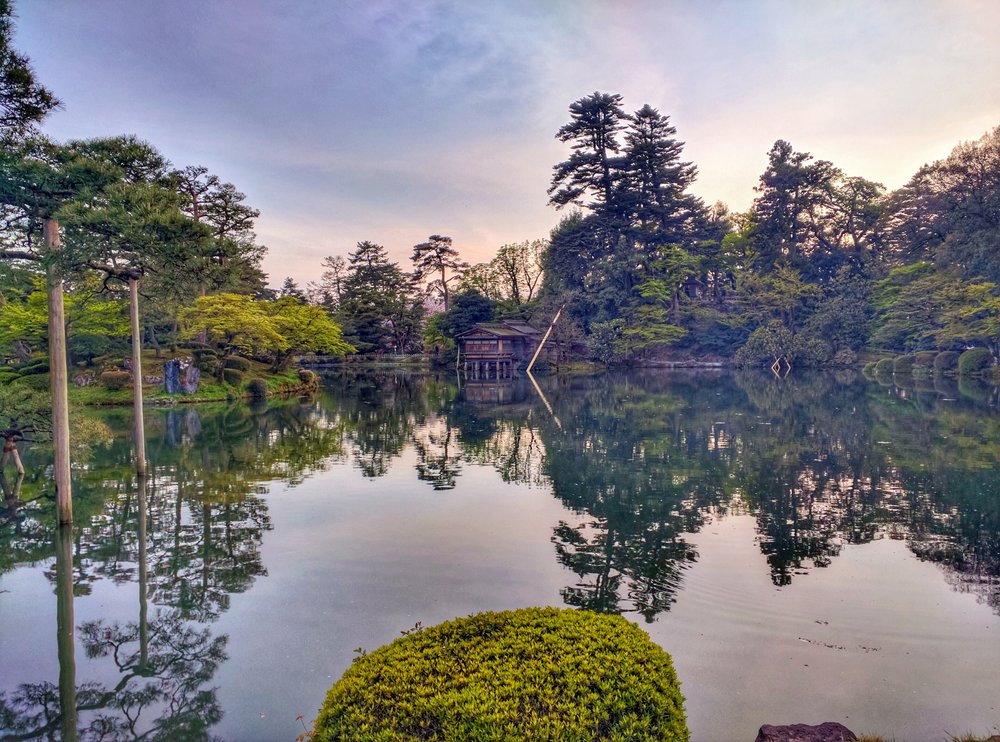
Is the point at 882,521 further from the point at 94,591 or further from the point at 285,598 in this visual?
the point at 94,591

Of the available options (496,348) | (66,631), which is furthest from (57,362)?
(496,348)

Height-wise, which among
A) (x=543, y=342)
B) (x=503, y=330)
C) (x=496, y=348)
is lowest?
(x=496, y=348)

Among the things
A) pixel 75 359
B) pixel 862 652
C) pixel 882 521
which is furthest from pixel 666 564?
pixel 75 359

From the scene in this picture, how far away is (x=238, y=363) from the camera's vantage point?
33656 millimetres

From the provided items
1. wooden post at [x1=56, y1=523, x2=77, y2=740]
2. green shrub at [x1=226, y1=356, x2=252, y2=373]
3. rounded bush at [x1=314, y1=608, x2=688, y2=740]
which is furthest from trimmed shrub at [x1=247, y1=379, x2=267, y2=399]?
rounded bush at [x1=314, y1=608, x2=688, y2=740]

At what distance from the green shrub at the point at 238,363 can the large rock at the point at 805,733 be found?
3393 cm

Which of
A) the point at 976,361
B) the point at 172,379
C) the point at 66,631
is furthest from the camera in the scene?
the point at 976,361

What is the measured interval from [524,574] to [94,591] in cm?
512

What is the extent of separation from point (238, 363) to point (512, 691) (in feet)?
113

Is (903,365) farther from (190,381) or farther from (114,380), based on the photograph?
(114,380)

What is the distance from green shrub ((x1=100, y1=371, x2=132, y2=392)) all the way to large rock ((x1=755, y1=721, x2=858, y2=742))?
98.4 feet

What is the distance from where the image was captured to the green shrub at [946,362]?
129ft

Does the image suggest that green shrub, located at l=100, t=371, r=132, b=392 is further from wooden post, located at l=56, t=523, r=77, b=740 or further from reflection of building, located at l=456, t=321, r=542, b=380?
Answer: reflection of building, located at l=456, t=321, r=542, b=380

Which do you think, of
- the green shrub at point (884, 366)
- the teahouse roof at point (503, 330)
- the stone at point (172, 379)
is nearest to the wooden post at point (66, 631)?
the stone at point (172, 379)
